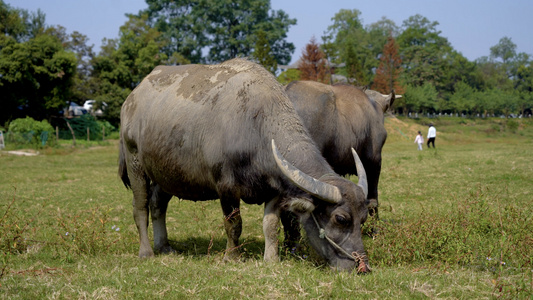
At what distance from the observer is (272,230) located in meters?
5.29

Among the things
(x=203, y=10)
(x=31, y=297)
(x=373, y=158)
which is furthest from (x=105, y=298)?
(x=203, y=10)

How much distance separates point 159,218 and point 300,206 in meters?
2.76

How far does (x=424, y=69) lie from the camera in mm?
71812

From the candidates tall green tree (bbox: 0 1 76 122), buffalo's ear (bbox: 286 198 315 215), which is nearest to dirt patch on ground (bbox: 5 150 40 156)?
tall green tree (bbox: 0 1 76 122)

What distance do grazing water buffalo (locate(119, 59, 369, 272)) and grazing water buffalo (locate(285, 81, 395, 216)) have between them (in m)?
1.45

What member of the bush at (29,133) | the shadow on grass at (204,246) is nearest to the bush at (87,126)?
the bush at (29,133)

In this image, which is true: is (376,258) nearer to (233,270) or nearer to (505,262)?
(505,262)

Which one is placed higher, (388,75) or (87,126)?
(388,75)

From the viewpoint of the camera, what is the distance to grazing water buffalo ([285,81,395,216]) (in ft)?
23.7

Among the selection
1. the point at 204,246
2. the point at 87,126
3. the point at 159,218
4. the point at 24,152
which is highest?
the point at 87,126

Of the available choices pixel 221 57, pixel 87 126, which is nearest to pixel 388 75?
pixel 221 57

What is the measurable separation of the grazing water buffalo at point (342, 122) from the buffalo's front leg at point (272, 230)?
6.66 feet

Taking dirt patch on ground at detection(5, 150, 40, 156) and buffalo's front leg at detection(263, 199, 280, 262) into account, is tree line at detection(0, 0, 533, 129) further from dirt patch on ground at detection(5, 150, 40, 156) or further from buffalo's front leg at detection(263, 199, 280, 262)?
buffalo's front leg at detection(263, 199, 280, 262)

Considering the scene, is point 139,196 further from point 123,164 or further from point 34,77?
point 34,77
